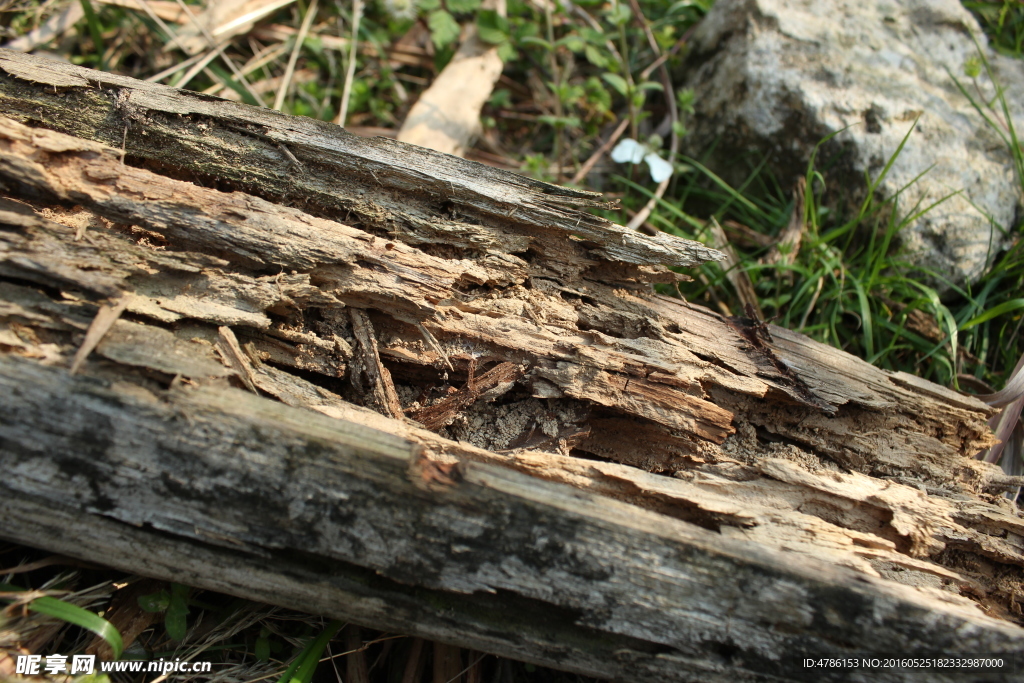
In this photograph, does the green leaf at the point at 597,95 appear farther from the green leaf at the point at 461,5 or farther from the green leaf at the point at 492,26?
the green leaf at the point at 461,5

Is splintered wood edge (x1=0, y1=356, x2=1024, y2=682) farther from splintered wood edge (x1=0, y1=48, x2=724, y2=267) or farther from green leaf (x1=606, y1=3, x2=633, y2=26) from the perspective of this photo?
green leaf (x1=606, y1=3, x2=633, y2=26)

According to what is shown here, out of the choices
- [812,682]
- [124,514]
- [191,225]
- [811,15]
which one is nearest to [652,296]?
[812,682]

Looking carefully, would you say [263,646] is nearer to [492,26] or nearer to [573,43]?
[573,43]

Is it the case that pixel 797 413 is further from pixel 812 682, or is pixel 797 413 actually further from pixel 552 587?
pixel 552 587

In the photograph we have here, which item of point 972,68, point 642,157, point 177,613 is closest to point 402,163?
point 177,613

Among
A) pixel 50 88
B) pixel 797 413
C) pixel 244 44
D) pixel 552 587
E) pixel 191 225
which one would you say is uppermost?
pixel 244 44
